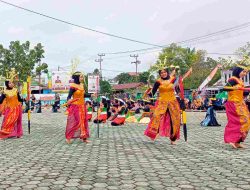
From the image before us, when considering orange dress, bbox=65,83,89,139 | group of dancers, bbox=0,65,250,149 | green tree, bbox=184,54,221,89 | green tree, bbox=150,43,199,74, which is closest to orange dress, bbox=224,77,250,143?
group of dancers, bbox=0,65,250,149

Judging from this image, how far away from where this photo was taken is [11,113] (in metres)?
11.2

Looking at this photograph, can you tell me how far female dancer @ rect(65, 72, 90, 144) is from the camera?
31.7 ft

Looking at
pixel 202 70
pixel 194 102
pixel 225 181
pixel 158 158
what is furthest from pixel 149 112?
pixel 202 70

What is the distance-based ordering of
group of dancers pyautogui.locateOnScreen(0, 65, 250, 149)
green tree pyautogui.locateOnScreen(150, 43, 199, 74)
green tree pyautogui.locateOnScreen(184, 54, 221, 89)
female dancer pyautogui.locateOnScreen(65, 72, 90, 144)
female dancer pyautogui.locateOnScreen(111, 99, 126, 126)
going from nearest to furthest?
group of dancers pyautogui.locateOnScreen(0, 65, 250, 149)
female dancer pyautogui.locateOnScreen(65, 72, 90, 144)
female dancer pyautogui.locateOnScreen(111, 99, 126, 126)
green tree pyautogui.locateOnScreen(184, 54, 221, 89)
green tree pyautogui.locateOnScreen(150, 43, 199, 74)

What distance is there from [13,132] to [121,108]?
A: 6112 mm

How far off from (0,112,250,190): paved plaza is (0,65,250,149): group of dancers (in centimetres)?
40

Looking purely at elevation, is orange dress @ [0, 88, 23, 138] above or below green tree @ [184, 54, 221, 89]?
below

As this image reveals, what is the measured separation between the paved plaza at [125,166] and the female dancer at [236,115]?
0.28 meters

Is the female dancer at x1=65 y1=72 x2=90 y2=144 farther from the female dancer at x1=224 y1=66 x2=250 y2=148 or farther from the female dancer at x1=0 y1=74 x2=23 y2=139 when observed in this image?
the female dancer at x1=224 y1=66 x2=250 y2=148

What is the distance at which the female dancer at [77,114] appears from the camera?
966 centimetres

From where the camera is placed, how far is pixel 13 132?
11.3 m

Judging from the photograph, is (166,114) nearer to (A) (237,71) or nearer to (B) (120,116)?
(A) (237,71)

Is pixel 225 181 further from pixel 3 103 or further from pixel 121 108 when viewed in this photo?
pixel 121 108

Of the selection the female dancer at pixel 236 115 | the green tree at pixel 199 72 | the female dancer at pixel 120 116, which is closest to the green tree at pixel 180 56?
the green tree at pixel 199 72
